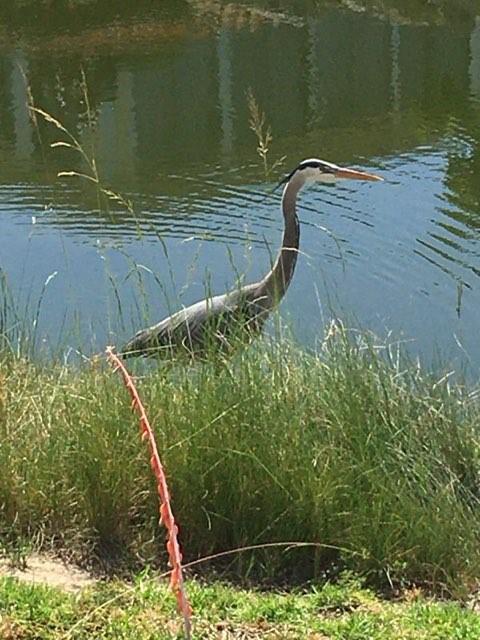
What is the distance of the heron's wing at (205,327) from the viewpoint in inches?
200

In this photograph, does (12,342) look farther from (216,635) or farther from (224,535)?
(216,635)

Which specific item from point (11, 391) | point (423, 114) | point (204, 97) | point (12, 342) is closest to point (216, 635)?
point (11, 391)

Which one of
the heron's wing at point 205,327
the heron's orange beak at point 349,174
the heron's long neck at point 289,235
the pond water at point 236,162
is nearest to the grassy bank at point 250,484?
the heron's wing at point 205,327

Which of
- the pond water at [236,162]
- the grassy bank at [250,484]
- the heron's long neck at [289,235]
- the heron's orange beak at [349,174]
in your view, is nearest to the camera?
the grassy bank at [250,484]

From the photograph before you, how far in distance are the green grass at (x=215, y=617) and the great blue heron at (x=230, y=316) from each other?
145 cm

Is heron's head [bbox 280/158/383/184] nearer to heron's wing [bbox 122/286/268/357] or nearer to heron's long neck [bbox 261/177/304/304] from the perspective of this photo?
heron's long neck [bbox 261/177/304/304]

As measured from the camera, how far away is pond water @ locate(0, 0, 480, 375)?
830 cm

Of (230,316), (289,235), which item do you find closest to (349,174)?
(289,235)

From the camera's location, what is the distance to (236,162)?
1224 cm

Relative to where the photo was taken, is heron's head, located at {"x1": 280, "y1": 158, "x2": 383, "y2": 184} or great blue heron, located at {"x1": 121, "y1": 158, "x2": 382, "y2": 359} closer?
great blue heron, located at {"x1": 121, "y1": 158, "x2": 382, "y2": 359}

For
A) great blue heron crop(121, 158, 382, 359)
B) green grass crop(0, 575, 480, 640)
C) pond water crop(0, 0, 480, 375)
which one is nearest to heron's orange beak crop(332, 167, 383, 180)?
great blue heron crop(121, 158, 382, 359)

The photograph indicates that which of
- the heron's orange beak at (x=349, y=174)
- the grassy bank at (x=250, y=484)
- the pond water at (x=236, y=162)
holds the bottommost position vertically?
the pond water at (x=236, y=162)

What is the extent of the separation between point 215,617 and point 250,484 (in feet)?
2.89

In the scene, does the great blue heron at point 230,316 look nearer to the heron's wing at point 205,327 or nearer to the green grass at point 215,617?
the heron's wing at point 205,327
